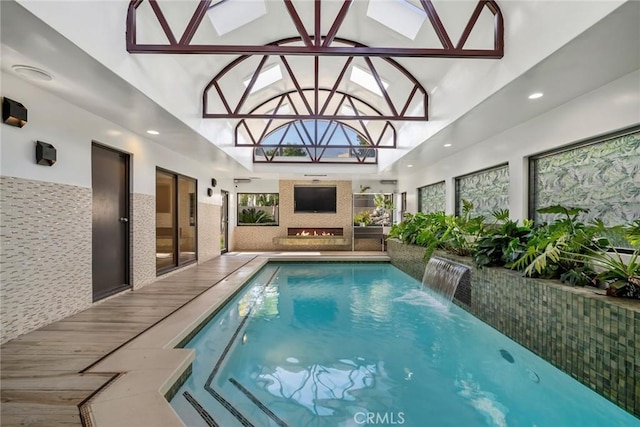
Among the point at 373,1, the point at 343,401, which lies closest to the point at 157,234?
the point at 343,401

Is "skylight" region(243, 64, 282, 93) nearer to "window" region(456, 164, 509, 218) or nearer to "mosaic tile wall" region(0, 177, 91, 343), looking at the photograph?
"mosaic tile wall" region(0, 177, 91, 343)

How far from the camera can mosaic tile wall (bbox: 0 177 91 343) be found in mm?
3004

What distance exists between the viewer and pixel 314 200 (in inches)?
466

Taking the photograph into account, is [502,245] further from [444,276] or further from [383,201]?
[383,201]

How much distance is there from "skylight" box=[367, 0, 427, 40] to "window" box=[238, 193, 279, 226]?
26.2ft

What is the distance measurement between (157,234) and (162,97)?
3123mm

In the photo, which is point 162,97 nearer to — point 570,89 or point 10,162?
point 10,162

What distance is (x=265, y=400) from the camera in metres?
2.44

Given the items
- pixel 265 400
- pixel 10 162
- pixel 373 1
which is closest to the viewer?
pixel 265 400

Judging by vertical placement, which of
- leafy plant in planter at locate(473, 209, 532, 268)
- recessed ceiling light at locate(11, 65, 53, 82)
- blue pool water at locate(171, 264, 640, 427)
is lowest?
blue pool water at locate(171, 264, 640, 427)

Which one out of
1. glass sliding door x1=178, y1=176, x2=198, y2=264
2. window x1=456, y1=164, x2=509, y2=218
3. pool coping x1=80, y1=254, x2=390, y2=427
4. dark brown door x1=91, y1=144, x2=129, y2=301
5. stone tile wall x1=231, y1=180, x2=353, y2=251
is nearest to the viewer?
pool coping x1=80, y1=254, x2=390, y2=427

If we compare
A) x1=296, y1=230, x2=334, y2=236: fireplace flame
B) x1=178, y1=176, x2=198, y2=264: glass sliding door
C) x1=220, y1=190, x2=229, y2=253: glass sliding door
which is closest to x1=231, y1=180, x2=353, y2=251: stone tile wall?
x1=296, y1=230, x2=334, y2=236: fireplace flame

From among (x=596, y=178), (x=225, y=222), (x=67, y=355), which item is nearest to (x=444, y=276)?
(x=596, y=178)

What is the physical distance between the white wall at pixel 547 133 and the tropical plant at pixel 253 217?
6.83m
